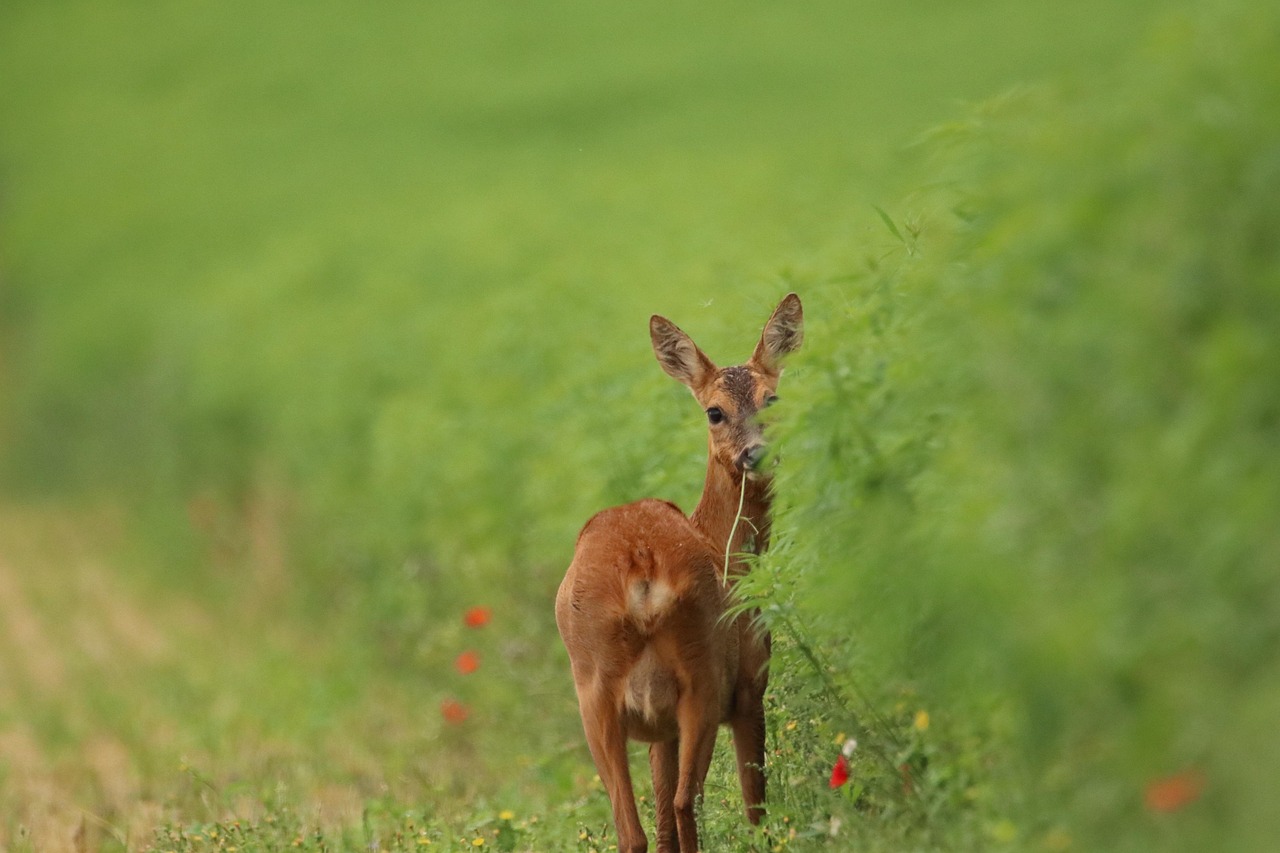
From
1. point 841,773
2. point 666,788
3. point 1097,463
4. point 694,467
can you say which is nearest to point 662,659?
point 666,788

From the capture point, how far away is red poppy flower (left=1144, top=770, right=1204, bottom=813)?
143 inches

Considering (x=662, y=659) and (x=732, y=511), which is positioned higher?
(x=732, y=511)

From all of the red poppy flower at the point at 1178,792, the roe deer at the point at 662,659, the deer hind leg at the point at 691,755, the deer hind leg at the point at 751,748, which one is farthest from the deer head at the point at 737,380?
the red poppy flower at the point at 1178,792

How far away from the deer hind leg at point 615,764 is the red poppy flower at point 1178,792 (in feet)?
8.42

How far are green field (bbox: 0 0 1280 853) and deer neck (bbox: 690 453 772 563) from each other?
742 millimetres

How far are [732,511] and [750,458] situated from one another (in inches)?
13.2

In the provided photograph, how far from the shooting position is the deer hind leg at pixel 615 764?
19.6 ft

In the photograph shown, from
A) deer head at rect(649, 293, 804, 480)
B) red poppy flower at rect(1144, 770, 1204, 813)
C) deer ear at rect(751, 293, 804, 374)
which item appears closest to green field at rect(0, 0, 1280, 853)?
red poppy flower at rect(1144, 770, 1204, 813)

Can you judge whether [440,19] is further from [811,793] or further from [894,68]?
[811,793]

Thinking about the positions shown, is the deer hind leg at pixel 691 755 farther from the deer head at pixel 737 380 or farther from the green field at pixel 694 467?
the deer head at pixel 737 380

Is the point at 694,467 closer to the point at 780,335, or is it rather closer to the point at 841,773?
the point at 780,335

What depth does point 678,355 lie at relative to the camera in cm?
733

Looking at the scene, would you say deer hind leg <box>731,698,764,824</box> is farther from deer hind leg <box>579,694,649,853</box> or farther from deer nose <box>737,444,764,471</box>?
deer nose <box>737,444,764,471</box>

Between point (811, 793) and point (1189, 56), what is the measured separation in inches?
105
